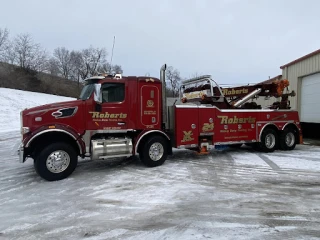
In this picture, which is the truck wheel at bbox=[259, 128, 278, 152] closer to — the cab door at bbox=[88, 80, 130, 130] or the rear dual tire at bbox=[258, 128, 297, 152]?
the rear dual tire at bbox=[258, 128, 297, 152]

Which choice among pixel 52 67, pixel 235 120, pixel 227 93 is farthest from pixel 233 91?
pixel 52 67

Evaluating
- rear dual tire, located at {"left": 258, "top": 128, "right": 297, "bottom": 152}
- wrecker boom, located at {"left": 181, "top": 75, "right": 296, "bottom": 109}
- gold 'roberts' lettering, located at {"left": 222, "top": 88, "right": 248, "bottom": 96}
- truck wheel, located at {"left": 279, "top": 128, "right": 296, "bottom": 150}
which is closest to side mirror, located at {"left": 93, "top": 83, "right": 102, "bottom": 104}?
wrecker boom, located at {"left": 181, "top": 75, "right": 296, "bottom": 109}

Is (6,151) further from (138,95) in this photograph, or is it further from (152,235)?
(152,235)

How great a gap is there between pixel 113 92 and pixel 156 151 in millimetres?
2214

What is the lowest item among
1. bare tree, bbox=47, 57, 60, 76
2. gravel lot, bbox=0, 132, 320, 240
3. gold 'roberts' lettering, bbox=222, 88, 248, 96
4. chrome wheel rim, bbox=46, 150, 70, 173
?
gravel lot, bbox=0, 132, 320, 240

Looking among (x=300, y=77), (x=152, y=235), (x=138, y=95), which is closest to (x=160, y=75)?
(x=138, y=95)

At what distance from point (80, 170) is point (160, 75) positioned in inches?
150

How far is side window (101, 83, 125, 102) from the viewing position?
784 cm

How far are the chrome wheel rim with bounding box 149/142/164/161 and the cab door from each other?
106cm

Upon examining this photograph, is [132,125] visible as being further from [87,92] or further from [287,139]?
[287,139]

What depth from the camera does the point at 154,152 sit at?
848cm

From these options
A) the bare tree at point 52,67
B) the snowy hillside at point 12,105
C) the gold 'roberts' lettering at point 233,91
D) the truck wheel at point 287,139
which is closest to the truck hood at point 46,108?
the gold 'roberts' lettering at point 233,91

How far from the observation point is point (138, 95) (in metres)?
8.25

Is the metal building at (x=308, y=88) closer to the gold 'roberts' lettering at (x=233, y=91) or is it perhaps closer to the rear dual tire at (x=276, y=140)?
the rear dual tire at (x=276, y=140)
